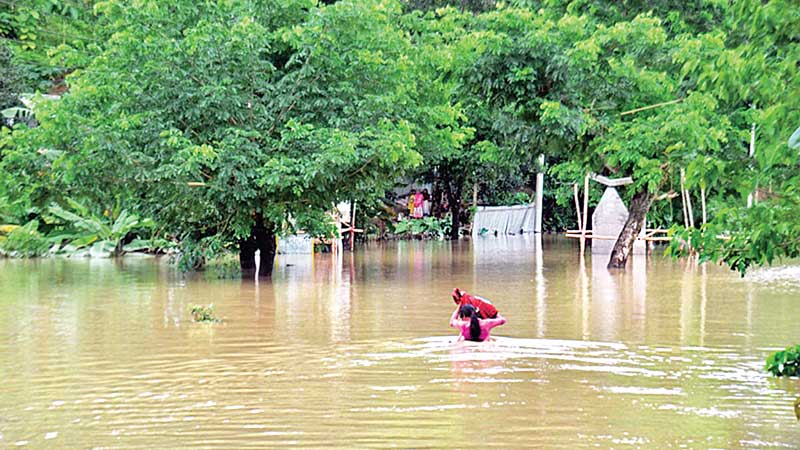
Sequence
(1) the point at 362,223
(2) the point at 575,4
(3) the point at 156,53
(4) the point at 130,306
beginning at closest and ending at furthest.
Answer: (4) the point at 130,306
(3) the point at 156,53
(2) the point at 575,4
(1) the point at 362,223

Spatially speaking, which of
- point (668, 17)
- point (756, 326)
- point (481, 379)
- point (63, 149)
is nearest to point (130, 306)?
point (63, 149)

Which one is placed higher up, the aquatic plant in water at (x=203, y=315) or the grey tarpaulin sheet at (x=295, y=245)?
the grey tarpaulin sheet at (x=295, y=245)

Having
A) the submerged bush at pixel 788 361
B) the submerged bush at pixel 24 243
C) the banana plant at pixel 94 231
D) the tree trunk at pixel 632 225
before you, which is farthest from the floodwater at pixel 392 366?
the submerged bush at pixel 24 243

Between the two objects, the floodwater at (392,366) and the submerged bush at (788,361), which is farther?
the floodwater at (392,366)

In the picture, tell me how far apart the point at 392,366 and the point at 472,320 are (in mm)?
1499

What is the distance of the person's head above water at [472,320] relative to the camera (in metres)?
11.6

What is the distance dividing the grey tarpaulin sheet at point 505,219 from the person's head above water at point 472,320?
98.4 ft

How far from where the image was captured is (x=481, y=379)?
9.61m

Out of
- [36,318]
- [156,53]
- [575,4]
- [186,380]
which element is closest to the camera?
[186,380]

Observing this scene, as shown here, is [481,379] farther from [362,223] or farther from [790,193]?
[362,223]

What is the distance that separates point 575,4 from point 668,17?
69.7 inches

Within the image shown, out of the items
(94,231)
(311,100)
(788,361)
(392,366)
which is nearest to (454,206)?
(94,231)

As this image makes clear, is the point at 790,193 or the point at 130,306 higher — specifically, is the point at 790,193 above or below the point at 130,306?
above

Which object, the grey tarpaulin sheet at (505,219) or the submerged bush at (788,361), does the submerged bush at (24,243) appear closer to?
the grey tarpaulin sheet at (505,219)
